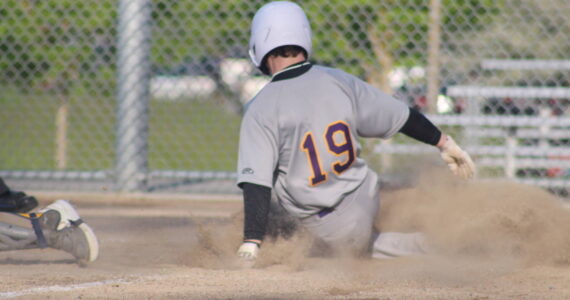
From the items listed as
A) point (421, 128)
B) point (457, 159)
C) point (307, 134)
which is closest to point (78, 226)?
point (307, 134)

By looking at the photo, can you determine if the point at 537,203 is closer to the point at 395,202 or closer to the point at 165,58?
the point at 395,202

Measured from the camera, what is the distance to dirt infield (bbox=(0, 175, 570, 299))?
269 centimetres

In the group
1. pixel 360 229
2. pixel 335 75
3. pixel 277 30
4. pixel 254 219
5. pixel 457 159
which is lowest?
Result: pixel 360 229

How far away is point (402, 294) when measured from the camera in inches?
103

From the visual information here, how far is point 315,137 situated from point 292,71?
14.2 inches

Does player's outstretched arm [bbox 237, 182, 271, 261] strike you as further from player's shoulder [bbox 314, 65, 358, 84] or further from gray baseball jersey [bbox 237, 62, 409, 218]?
player's shoulder [bbox 314, 65, 358, 84]

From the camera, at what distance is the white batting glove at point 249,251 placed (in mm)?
2979

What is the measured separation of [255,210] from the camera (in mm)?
3037

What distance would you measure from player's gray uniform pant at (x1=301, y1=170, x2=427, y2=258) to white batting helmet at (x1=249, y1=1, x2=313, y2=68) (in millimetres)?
752

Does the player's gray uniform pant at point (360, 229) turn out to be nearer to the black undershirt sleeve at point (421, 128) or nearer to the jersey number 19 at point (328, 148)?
the jersey number 19 at point (328, 148)

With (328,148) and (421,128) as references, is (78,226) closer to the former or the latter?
(328,148)

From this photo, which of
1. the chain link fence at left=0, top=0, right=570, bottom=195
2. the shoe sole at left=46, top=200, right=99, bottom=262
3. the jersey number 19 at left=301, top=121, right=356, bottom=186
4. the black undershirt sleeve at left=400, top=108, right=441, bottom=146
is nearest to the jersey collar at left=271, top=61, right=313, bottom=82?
the jersey number 19 at left=301, top=121, right=356, bottom=186

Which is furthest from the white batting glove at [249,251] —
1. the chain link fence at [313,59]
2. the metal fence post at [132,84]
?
the metal fence post at [132,84]

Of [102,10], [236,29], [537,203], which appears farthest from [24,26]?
[537,203]
